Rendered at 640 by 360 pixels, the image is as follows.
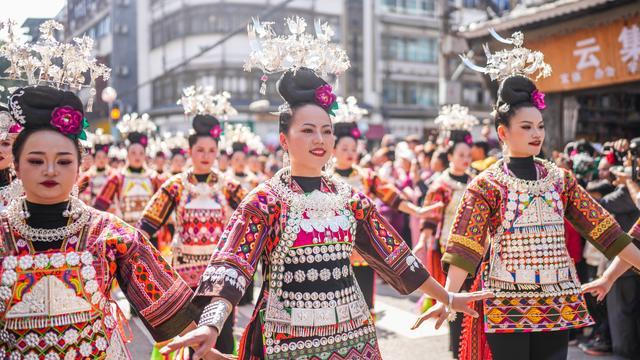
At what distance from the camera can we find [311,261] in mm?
3064

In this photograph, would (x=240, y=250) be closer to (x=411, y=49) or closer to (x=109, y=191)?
(x=109, y=191)

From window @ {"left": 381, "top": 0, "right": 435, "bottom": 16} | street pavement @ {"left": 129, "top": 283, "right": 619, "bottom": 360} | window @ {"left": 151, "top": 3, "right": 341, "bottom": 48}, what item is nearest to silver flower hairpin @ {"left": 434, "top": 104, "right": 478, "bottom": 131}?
street pavement @ {"left": 129, "top": 283, "right": 619, "bottom": 360}

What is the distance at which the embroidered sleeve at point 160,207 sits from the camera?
5.23 meters

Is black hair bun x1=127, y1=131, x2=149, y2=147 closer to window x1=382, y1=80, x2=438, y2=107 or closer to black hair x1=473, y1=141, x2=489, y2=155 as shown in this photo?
black hair x1=473, y1=141, x2=489, y2=155

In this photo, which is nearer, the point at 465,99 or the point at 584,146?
the point at 584,146

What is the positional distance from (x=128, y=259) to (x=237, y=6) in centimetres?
2826

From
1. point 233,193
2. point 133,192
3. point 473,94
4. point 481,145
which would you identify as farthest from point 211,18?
point 233,193

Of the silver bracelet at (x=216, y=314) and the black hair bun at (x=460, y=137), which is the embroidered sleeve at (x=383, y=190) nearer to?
the black hair bun at (x=460, y=137)

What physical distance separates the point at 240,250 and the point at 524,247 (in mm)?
1845

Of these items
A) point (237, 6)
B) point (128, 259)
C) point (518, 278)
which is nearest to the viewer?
point (128, 259)

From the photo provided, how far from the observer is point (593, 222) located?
4.01m

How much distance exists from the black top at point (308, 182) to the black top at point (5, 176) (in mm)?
2435

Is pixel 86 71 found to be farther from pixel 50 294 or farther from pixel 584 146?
pixel 584 146

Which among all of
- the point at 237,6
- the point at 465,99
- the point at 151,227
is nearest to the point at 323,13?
the point at 237,6
